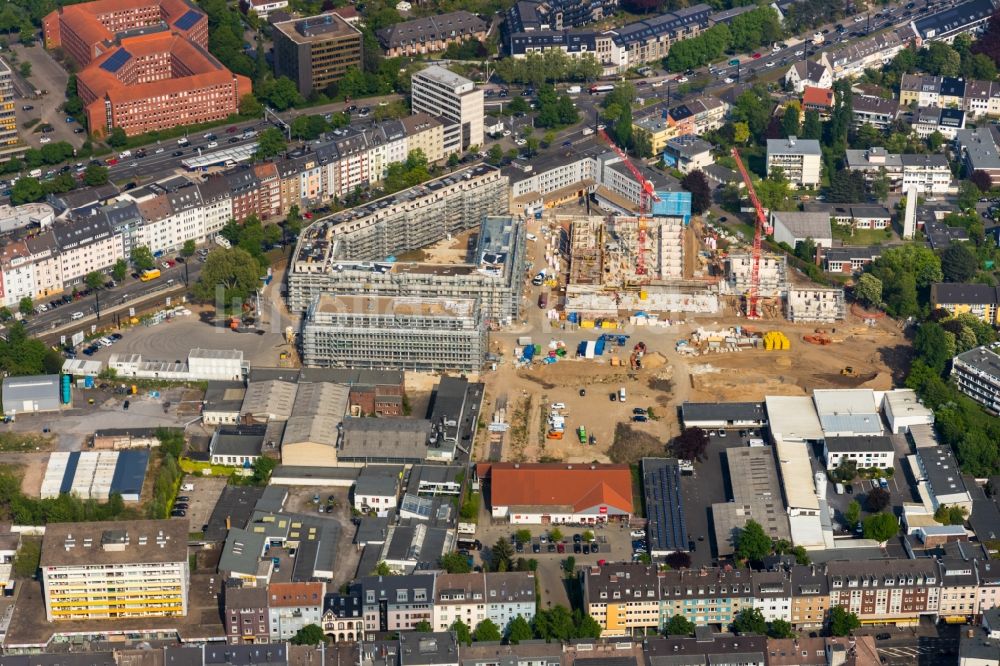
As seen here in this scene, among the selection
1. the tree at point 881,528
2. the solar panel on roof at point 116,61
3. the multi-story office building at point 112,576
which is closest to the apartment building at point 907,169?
the tree at point 881,528

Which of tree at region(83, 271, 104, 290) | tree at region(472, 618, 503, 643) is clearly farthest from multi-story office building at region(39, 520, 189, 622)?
tree at region(83, 271, 104, 290)

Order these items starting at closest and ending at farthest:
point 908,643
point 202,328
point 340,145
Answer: point 908,643
point 202,328
point 340,145

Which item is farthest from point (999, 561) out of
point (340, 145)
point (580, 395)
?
point (340, 145)

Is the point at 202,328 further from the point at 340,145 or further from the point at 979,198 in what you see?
the point at 979,198

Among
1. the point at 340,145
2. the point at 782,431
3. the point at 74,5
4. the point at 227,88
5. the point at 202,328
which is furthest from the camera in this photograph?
the point at 74,5

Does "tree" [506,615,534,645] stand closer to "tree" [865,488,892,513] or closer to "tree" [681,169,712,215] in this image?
"tree" [865,488,892,513]

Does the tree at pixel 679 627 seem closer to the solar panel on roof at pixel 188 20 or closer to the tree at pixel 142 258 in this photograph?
the tree at pixel 142 258
